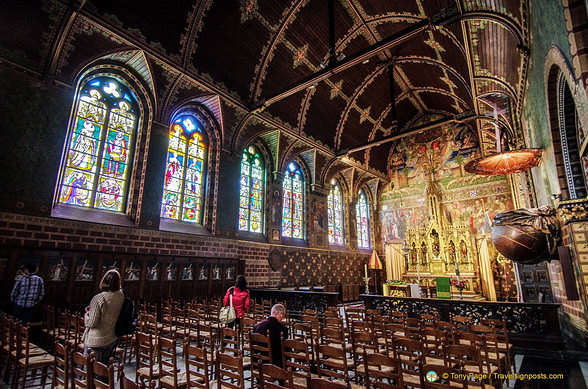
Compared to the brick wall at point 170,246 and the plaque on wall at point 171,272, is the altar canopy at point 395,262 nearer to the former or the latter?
the brick wall at point 170,246

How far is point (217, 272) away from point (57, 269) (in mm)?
4556

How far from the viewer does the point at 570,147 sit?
607cm

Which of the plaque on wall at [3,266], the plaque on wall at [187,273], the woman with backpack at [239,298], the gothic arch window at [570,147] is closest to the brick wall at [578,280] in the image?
the gothic arch window at [570,147]

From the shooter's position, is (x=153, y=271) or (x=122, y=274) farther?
(x=153, y=271)

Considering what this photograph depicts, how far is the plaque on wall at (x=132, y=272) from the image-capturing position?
28.1 feet

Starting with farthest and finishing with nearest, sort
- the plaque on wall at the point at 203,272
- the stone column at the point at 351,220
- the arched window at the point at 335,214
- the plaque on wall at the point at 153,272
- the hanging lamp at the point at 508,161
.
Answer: the stone column at the point at 351,220 → the arched window at the point at 335,214 → the plaque on wall at the point at 203,272 → the plaque on wall at the point at 153,272 → the hanging lamp at the point at 508,161

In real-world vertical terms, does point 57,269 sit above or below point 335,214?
below

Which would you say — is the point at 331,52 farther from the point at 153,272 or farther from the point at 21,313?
the point at 21,313

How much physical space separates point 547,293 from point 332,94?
1060cm

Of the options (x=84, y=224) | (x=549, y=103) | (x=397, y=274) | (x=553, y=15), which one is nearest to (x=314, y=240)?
(x=397, y=274)

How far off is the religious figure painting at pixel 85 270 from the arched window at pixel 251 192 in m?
5.35

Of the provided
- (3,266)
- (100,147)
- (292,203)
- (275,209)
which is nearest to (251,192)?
(275,209)

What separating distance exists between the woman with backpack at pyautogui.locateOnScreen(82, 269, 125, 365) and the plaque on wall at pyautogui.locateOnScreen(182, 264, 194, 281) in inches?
250

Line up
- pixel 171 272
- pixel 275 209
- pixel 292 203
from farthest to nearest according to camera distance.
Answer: pixel 292 203 < pixel 275 209 < pixel 171 272
